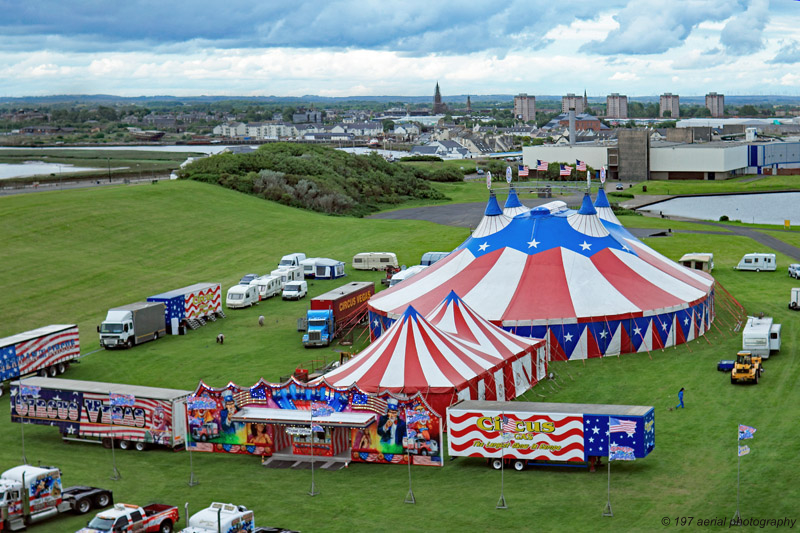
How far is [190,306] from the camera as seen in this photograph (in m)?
41.8

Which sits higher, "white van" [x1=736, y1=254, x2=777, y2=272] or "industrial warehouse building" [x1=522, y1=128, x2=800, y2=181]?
"industrial warehouse building" [x1=522, y1=128, x2=800, y2=181]

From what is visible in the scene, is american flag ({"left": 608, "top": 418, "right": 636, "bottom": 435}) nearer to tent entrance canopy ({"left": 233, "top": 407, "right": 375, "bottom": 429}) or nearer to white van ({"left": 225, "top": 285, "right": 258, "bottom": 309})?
tent entrance canopy ({"left": 233, "top": 407, "right": 375, "bottom": 429})

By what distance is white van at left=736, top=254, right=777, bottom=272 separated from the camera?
51.8 metres

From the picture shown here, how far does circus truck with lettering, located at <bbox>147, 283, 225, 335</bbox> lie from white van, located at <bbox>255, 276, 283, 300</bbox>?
4103 mm

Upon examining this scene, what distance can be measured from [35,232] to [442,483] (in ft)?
137

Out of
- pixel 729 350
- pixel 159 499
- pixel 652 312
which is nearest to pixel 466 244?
pixel 652 312

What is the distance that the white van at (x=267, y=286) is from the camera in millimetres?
48125

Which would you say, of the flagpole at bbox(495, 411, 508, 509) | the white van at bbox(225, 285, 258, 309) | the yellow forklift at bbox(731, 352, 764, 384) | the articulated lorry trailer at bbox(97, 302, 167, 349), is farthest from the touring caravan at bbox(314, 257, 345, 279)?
the flagpole at bbox(495, 411, 508, 509)

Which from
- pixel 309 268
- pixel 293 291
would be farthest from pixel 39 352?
pixel 309 268

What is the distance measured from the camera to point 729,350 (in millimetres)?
34594

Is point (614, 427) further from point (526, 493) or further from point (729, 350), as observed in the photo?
point (729, 350)

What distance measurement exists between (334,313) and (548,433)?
17.0 m

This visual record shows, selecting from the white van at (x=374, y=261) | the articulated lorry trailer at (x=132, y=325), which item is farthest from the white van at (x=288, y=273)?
the articulated lorry trailer at (x=132, y=325)

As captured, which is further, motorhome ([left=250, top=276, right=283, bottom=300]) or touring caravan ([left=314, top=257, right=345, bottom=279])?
touring caravan ([left=314, top=257, right=345, bottom=279])
